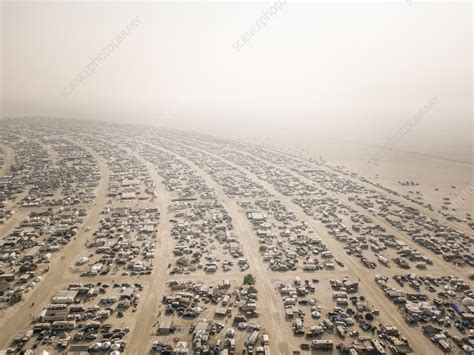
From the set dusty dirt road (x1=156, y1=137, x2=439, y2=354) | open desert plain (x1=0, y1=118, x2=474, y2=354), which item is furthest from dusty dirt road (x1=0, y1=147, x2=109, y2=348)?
dusty dirt road (x1=156, y1=137, x2=439, y2=354)

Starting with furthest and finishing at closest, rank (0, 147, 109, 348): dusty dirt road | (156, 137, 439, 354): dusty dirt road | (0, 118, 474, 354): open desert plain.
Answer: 1. (0, 147, 109, 348): dusty dirt road
2. (0, 118, 474, 354): open desert plain
3. (156, 137, 439, 354): dusty dirt road

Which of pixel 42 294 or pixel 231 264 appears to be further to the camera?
pixel 231 264

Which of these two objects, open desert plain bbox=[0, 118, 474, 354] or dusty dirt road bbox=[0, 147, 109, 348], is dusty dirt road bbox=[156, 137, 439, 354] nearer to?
open desert plain bbox=[0, 118, 474, 354]

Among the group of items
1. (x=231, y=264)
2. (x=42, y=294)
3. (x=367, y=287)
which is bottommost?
(x=42, y=294)

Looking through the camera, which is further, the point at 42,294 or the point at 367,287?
the point at 367,287

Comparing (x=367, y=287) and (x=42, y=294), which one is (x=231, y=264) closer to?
(x=367, y=287)

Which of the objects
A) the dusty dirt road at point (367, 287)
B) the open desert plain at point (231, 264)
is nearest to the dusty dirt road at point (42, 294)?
the open desert plain at point (231, 264)

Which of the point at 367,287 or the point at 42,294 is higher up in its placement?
the point at 367,287

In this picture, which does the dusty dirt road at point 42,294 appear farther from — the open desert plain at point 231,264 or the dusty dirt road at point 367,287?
the dusty dirt road at point 367,287

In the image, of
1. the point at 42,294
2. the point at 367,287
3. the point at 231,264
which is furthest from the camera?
the point at 231,264

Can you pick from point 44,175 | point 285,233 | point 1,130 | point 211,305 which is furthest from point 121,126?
point 211,305

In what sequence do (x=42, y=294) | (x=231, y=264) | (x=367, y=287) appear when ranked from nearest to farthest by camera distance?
(x=42, y=294) → (x=367, y=287) → (x=231, y=264)

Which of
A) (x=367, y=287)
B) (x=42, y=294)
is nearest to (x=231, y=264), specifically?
(x=367, y=287)
